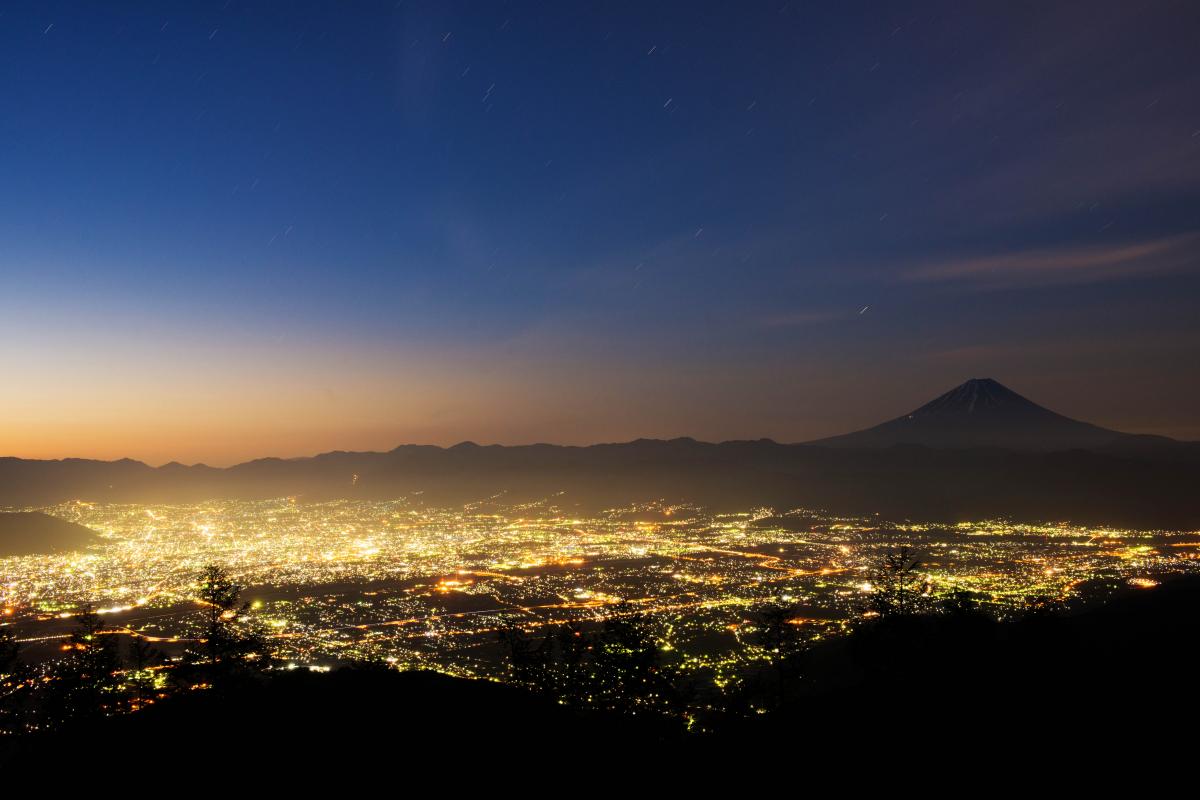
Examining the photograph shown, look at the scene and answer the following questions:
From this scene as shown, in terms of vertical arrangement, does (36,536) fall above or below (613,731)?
below

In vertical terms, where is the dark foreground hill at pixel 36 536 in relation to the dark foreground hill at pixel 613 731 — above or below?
below

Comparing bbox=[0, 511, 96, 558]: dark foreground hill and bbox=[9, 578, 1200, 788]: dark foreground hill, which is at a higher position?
bbox=[9, 578, 1200, 788]: dark foreground hill

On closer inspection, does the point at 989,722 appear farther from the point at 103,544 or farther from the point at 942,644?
the point at 103,544

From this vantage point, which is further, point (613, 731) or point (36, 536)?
point (36, 536)

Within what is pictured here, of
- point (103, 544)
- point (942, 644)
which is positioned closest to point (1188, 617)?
point (942, 644)

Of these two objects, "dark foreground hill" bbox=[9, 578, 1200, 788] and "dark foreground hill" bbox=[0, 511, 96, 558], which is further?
"dark foreground hill" bbox=[0, 511, 96, 558]
